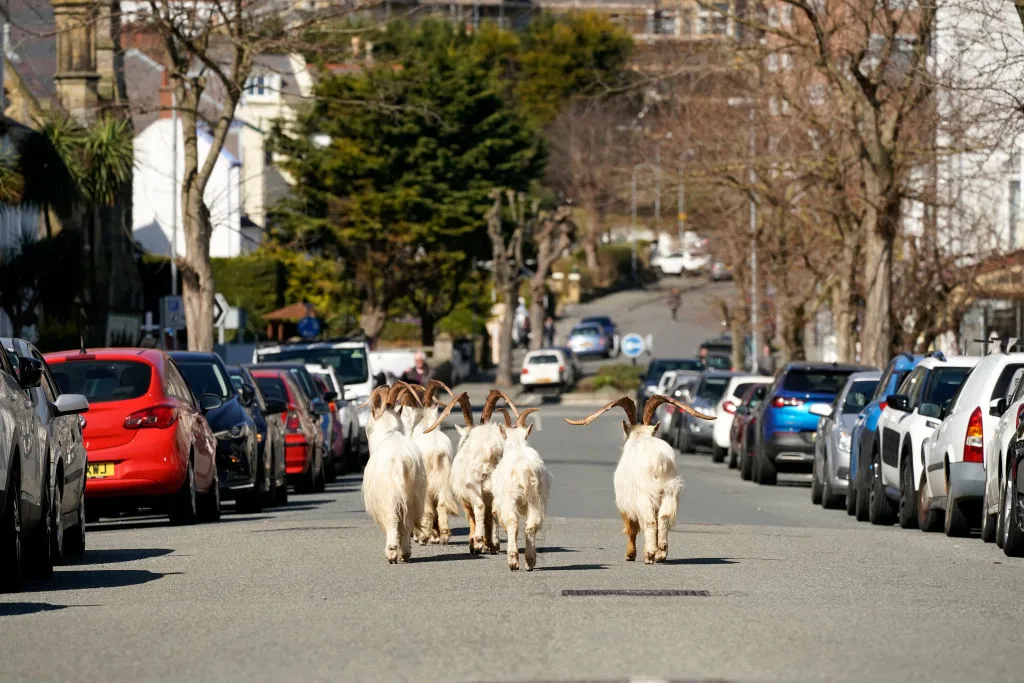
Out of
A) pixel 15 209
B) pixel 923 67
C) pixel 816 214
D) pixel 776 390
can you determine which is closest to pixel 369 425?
pixel 776 390

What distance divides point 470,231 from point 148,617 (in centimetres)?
6782

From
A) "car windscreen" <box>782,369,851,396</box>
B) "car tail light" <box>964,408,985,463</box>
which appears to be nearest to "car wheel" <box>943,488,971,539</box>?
"car tail light" <box>964,408,985,463</box>

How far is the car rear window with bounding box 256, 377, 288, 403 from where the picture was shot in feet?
88.6

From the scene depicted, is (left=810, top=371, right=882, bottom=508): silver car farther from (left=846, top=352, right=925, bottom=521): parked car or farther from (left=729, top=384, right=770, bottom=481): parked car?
(left=729, top=384, right=770, bottom=481): parked car

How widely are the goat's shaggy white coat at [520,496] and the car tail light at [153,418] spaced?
578 cm

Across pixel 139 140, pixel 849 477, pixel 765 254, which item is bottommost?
pixel 849 477

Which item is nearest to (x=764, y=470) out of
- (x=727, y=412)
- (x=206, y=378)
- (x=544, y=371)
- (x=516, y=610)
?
(x=727, y=412)

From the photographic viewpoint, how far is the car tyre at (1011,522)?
1575 cm

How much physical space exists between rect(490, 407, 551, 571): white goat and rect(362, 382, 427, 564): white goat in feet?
2.47

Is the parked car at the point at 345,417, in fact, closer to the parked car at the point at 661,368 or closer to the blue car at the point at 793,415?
the blue car at the point at 793,415

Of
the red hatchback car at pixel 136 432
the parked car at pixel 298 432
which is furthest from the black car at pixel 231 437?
the parked car at pixel 298 432

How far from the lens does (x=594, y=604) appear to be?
11891 mm

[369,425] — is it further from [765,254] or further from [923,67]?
[765,254]

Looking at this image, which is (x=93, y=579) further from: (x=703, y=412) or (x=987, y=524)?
(x=703, y=412)
